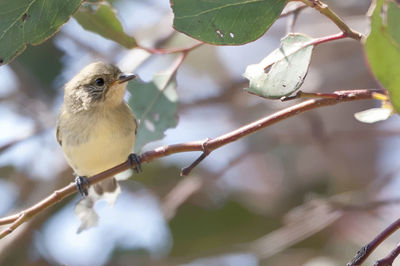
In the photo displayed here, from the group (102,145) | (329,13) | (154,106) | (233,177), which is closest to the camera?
(329,13)

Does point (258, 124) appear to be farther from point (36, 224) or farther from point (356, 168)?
point (356, 168)

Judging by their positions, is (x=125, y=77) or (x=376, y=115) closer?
(x=376, y=115)

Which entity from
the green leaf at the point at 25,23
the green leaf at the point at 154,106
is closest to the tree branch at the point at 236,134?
the green leaf at the point at 25,23

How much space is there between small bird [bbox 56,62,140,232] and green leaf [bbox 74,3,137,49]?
0.48 m

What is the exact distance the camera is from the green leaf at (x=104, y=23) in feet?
9.09

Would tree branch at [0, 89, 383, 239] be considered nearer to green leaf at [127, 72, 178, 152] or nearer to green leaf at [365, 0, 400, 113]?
green leaf at [365, 0, 400, 113]

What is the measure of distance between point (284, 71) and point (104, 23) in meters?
1.10

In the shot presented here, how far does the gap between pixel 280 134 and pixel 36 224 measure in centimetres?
205

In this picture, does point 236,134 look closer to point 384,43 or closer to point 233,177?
point 384,43

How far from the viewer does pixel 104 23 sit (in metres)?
2.79

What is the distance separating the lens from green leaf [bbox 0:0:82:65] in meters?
2.12

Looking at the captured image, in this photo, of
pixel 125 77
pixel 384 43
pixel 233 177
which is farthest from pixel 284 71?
pixel 233 177

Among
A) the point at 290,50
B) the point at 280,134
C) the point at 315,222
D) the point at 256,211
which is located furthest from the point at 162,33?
the point at 290,50

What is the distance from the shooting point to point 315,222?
4.07 metres
